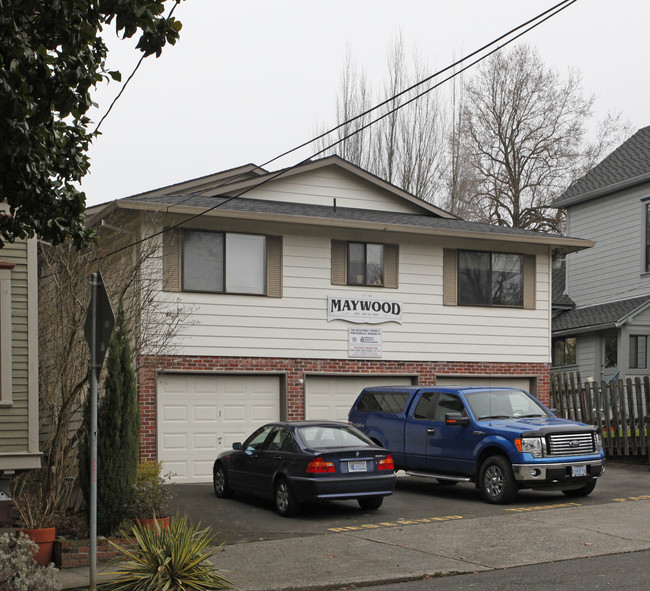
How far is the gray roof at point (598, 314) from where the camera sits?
87.9 feet

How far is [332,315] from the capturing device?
2036cm

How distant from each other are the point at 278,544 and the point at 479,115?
3055cm

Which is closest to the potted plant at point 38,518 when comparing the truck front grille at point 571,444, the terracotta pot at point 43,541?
the terracotta pot at point 43,541

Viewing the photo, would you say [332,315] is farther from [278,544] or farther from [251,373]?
[278,544]

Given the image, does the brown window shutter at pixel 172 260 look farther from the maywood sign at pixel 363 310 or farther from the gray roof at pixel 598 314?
the gray roof at pixel 598 314

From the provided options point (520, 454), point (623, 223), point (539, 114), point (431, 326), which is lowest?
point (520, 454)

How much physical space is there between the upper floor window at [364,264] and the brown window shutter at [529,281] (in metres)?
3.51

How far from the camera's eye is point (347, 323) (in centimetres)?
2052

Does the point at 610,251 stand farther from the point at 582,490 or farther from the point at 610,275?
the point at 582,490

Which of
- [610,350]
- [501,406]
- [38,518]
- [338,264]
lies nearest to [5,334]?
[38,518]

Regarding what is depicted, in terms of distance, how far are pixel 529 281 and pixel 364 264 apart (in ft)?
14.4

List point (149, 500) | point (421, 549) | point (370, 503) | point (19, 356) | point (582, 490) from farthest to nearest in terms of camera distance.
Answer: point (582, 490)
point (370, 503)
point (19, 356)
point (149, 500)
point (421, 549)

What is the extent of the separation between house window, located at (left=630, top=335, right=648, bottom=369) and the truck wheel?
13.1 metres

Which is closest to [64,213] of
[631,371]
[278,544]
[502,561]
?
[278,544]
